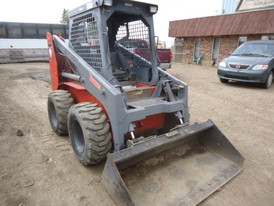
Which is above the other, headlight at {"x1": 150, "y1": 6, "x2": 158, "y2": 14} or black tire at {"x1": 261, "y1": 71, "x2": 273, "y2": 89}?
headlight at {"x1": 150, "y1": 6, "x2": 158, "y2": 14}

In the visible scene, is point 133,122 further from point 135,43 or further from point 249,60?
point 249,60

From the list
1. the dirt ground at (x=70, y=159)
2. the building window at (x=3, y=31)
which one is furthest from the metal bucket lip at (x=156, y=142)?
the building window at (x=3, y=31)

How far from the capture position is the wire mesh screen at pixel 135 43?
3.59 meters

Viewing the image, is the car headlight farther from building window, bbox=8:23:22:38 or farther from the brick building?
building window, bbox=8:23:22:38

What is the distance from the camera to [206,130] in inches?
123

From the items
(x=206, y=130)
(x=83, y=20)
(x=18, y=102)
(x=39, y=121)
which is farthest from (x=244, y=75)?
(x=18, y=102)

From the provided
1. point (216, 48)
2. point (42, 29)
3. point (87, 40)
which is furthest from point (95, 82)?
point (42, 29)

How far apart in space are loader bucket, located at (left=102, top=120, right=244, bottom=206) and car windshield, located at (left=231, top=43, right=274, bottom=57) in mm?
6583

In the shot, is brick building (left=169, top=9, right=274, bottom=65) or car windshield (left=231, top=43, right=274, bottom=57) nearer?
car windshield (left=231, top=43, right=274, bottom=57)

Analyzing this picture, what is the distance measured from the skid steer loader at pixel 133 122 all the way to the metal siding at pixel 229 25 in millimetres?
12051

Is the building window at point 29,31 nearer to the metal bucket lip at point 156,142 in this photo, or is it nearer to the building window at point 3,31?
the building window at point 3,31

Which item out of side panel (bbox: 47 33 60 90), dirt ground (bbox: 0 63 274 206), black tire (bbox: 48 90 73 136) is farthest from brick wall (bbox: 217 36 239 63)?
black tire (bbox: 48 90 73 136)

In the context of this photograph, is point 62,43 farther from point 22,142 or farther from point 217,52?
point 217,52

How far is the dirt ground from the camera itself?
2.41m
